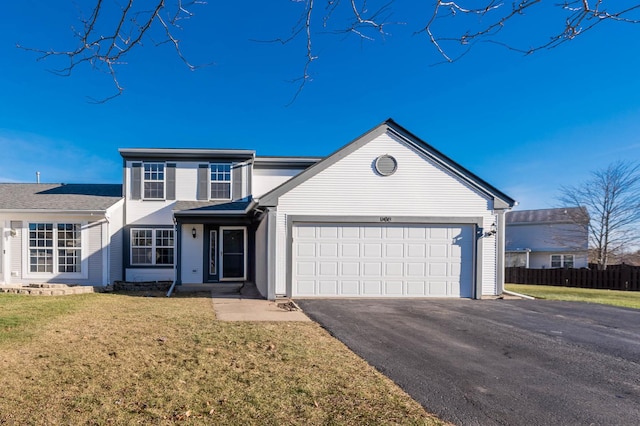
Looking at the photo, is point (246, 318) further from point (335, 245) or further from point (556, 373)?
point (556, 373)

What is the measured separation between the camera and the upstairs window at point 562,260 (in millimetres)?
28219

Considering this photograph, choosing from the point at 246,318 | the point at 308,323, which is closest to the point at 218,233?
the point at 246,318

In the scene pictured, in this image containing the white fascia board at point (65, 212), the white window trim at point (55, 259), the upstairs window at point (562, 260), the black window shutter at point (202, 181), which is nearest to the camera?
the white fascia board at point (65, 212)

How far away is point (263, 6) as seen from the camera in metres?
3.45

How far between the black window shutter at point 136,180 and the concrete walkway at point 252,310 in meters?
6.42

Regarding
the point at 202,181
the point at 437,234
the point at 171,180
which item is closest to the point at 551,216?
the point at 437,234

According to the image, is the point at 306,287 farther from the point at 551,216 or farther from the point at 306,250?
the point at 551,216

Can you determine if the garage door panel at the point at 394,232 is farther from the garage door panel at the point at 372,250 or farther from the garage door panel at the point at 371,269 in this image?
the garage door panel at the point at 371,269

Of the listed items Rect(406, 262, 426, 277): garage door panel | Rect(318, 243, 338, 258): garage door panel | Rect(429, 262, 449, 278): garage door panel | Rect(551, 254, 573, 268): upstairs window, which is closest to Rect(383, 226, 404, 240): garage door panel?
Rect(406, 262, 426, 277): garage door panel

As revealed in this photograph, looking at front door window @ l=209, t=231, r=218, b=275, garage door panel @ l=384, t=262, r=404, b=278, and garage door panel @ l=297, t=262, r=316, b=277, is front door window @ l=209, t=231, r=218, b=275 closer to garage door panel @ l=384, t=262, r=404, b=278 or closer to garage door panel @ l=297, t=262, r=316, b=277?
garage door panel @ l=297, t=262, r=316, b=277

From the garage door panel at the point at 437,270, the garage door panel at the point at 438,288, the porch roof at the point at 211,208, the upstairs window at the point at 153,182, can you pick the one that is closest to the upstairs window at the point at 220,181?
the porch roof at the point at 211,208

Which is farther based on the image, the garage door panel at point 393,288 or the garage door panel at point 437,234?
the garage door panel at point 437,234

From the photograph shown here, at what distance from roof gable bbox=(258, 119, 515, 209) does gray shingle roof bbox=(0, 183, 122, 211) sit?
8.03 meters

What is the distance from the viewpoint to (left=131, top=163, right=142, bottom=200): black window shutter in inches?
551
